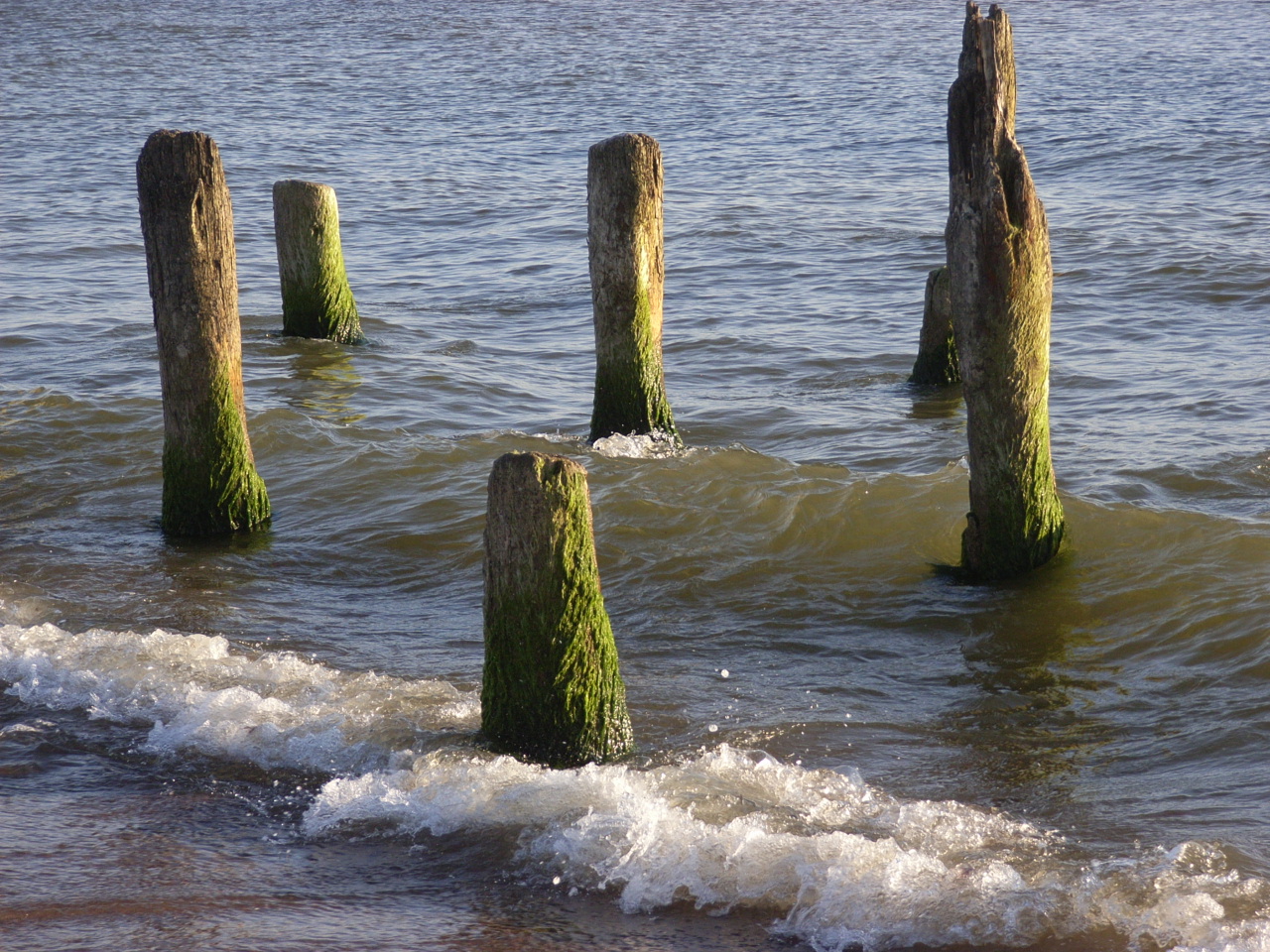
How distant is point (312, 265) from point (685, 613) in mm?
7182

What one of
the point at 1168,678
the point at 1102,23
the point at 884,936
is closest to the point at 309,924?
the point at 884,936

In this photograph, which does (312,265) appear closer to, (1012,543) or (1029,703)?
(1012,543)

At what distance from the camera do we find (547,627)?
538 centimetres

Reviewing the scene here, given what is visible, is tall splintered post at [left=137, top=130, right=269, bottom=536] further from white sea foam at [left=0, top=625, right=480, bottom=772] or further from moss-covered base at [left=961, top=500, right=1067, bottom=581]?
moss-covered base at [left=961, top=500, right=1067, bottom=581]

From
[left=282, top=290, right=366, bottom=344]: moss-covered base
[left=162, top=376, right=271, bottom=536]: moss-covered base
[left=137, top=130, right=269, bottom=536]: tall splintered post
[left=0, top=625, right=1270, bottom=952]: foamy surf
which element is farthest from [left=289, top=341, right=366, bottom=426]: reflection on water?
[left=0, top=625, right=1270, bottom=952]: foamy surf

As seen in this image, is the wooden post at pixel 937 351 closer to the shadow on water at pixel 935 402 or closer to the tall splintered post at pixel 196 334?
the shadow on water at pixel 935 402

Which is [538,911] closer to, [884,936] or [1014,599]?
[884,936]

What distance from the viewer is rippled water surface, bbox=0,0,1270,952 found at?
4762 mm

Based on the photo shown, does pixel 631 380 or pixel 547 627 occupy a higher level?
pixel 631 380

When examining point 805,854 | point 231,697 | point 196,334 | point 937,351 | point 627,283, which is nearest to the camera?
point 805,854

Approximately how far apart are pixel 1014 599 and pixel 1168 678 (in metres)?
1.00

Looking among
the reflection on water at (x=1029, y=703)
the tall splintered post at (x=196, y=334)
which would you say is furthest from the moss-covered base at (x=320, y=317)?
the reflection on water at (x=1029, y=703)

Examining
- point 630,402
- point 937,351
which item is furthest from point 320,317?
point 937,351

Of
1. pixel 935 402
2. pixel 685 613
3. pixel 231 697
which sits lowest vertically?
pixel 685 613
